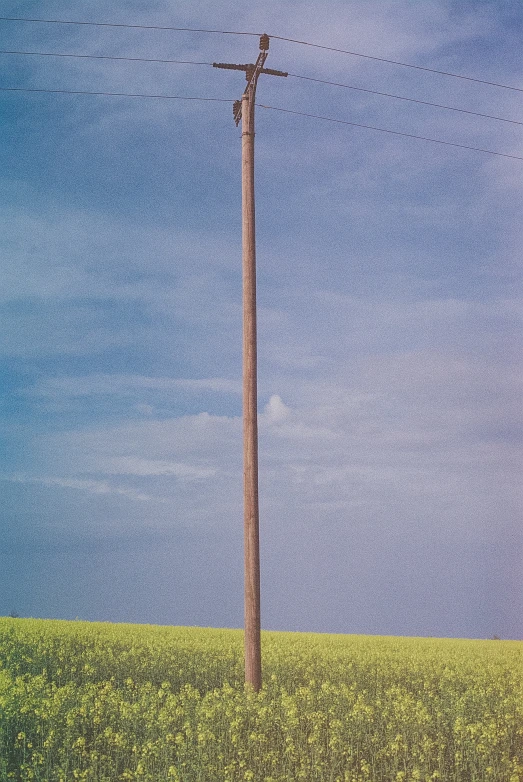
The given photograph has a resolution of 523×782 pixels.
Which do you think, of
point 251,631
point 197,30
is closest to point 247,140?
point 197,30

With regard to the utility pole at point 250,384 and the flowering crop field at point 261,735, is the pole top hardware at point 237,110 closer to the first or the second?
the utility pole at point 250,384

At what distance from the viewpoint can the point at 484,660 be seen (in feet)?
71.9

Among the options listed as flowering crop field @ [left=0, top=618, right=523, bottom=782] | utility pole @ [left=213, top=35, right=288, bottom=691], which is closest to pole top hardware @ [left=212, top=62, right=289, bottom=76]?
utility pole @ [left=213, top=35, right=288, bottom=691]

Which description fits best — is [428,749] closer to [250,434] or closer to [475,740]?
[475,740]

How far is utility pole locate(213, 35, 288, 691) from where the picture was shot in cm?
1317

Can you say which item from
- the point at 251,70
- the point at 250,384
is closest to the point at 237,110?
the point at 251,70

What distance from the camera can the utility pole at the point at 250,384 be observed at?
13.2m

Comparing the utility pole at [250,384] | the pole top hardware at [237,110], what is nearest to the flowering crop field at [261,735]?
the utility pole at [250,384]

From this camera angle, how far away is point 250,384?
1372 centimetres

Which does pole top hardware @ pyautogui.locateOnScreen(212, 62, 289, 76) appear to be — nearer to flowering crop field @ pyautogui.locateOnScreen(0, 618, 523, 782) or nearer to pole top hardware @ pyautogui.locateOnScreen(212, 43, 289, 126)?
pole top hardware @ pyautogui.locateOnScreen(212, 43, 289, 126)

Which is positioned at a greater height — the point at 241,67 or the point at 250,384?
the point at 241,67

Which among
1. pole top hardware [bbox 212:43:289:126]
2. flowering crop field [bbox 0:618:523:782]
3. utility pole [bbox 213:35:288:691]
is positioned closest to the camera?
flowering crop field [bbox 0:618:523:782]

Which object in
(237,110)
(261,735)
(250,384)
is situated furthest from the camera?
(237,110)

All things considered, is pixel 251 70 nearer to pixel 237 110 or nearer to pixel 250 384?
pixel 237 110
